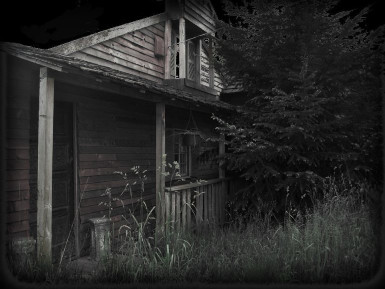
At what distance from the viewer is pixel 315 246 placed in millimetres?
4000

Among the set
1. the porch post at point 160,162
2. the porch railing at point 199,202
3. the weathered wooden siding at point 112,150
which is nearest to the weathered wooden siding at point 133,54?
the weathered wooden siding at point 112,150

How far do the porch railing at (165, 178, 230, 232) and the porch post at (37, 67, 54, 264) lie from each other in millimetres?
2363

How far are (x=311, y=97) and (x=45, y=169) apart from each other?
471cm

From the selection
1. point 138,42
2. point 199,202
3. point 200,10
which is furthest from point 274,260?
point 200,10

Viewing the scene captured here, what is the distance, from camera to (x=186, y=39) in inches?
413

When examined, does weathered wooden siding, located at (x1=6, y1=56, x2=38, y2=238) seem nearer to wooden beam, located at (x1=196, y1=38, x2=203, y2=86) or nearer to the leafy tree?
the leafy tree

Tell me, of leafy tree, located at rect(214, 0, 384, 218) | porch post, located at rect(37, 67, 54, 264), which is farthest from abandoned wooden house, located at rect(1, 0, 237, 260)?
leafy tree, located at rect(214, 0, 384, 218)

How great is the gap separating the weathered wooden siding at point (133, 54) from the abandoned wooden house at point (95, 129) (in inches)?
1.1

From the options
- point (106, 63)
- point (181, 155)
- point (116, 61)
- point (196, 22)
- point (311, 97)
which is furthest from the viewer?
point (196, 22)

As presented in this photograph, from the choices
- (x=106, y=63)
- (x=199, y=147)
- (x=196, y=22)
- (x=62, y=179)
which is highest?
(x=196, y=22)

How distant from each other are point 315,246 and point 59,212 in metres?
4.29

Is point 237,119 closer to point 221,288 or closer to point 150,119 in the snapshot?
point 150,119

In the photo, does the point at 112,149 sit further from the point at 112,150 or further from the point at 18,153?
the point at 18,153

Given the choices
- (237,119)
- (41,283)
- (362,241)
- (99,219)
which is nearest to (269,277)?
(362,241)
